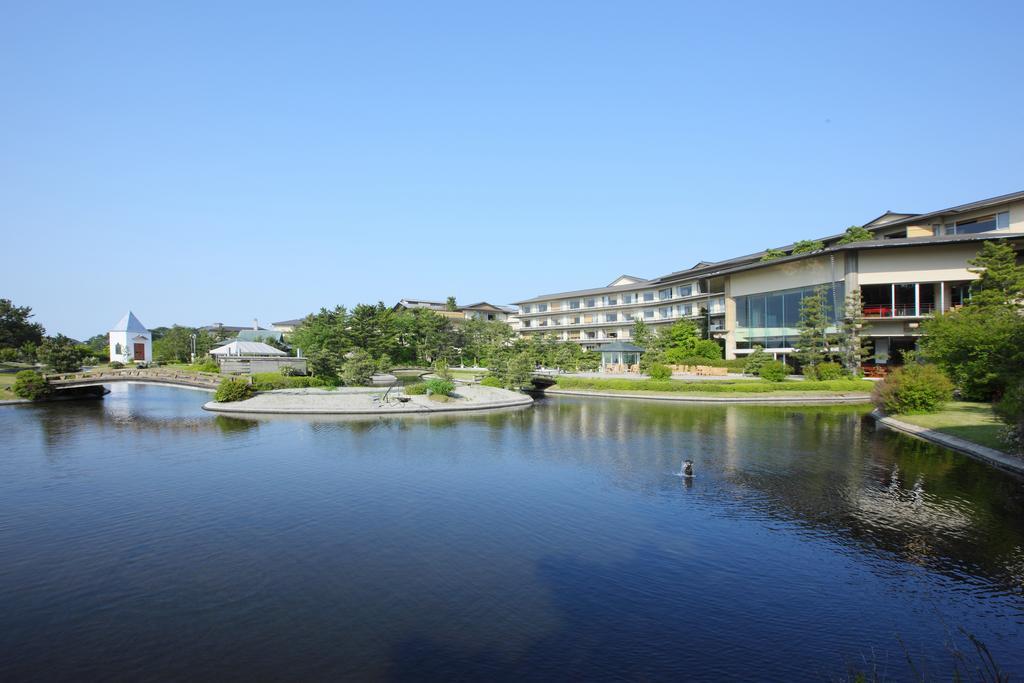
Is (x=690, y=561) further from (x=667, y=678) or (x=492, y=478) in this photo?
(x=492, y=478)

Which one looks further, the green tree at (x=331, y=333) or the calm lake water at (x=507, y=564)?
the green tree at (x=331, y=333)

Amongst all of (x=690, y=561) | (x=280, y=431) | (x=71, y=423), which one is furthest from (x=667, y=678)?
(x=71, y=423)

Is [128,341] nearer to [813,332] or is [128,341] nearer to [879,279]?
[813,332]

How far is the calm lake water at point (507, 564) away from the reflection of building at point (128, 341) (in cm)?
7758

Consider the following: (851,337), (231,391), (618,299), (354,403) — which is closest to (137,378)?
(231,391)

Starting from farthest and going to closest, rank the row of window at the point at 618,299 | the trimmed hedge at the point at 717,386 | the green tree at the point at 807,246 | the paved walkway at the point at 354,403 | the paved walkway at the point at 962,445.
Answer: the row of window at the point at 618,299, the green tree at the point at 807,246, the trimmed hedge at the point at 717,386, the paved walkway at the point at 354,403, the paved walkway at the point at 962,445

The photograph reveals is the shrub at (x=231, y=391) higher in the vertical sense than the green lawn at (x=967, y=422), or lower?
higher

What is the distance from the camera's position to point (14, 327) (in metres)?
60.7

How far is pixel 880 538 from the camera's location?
12.0 metres

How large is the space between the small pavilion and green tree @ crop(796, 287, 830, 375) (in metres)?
19.9

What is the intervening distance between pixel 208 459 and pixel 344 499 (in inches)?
342

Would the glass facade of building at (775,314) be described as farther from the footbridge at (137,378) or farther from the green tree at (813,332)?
the footbridge at (137,378)

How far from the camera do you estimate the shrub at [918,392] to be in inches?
1065

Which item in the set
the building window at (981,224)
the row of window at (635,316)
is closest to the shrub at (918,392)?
the building window at (981,224)
